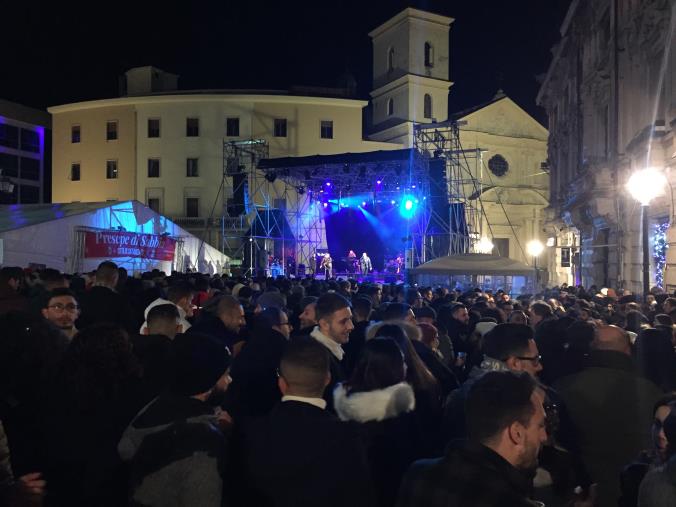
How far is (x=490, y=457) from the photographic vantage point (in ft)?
7.00

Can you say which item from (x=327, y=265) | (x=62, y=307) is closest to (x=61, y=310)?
(x=62, y=307)

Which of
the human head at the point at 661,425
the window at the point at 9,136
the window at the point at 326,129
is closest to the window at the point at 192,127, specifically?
the window at the point at 326,129

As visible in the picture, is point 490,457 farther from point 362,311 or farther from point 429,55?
point 429,55

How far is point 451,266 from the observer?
15.3 meters

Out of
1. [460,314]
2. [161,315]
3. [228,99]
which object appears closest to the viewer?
[161,315]

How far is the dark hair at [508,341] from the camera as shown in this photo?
155 inches

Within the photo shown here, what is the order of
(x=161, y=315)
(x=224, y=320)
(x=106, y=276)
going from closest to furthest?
(x=161, y=315) < (x=224, y=320) < (x=106, y=276)

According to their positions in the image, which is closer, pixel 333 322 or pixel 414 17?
pixel 333 322

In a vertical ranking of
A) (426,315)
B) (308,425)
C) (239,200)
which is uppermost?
(239,200)

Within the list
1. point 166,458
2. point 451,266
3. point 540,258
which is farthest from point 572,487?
point 540,258

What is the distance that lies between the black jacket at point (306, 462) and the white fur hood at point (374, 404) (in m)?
0.77

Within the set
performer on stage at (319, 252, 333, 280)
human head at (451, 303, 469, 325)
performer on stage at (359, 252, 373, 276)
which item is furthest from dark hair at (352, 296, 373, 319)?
performer on stage at (359, 252, 373, 276)

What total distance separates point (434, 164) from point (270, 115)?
20111mm

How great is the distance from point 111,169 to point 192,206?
21.5ft
